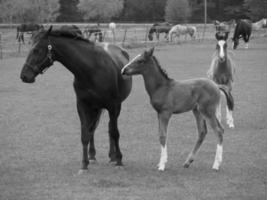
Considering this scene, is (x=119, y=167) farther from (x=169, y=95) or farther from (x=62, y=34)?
(x=62, y=34)

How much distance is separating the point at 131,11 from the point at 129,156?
260 ft

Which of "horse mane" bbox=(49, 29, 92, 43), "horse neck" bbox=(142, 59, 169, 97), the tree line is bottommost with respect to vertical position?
the tree line

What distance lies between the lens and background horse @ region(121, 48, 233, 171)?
815 centimetres

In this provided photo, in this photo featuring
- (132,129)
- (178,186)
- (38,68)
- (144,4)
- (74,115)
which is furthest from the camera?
(144,4)

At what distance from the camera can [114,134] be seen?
8656mm

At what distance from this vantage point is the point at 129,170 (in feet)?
27.5

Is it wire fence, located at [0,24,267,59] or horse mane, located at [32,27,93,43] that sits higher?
horse mane, located at [32,27,93,43]

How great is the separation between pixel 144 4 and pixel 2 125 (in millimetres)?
74620

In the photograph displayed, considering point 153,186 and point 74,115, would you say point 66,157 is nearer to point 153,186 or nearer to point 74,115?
point 153,186

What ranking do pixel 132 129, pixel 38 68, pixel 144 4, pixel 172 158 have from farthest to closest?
pixel 144 4 → pixel 132 129 → pixel 172 158 → pixel 38 68

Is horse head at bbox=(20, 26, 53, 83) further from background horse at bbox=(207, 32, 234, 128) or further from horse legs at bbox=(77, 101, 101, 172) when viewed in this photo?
background horse at bbox=(207, 32, 234, 128)

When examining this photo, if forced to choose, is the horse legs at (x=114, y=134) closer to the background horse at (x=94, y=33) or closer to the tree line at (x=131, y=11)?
the background horse at (x=94, y=33)

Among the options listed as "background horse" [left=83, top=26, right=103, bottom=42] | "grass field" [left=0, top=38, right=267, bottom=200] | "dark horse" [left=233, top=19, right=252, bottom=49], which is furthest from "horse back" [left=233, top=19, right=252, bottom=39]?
"grass field" [left=0, top=38, right=267, bottom=200]

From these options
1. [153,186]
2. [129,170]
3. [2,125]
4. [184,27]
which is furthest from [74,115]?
[184,27]
